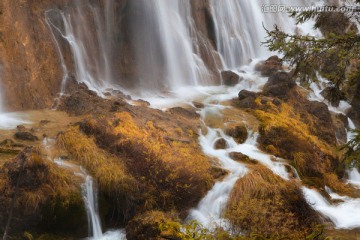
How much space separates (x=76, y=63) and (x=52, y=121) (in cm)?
412

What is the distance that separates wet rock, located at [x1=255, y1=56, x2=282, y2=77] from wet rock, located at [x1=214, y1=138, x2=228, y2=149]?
30.5 ft

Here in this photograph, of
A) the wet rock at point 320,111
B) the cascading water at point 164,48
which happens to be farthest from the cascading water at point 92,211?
the wet rock at point 320,111

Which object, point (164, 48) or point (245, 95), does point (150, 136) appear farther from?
point (164, 48)

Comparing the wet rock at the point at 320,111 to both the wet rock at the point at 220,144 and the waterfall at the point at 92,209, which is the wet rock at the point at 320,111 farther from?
the waterfall at the point at 92,209

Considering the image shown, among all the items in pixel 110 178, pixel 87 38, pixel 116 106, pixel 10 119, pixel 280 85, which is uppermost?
pixel 87 38

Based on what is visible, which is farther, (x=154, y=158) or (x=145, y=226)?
(x=154, y=158)

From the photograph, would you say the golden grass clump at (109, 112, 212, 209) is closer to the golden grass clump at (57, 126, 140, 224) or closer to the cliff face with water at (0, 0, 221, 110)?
the golden grass clump at (57, 126, 140, 224)

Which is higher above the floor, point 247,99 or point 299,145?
point 247,99

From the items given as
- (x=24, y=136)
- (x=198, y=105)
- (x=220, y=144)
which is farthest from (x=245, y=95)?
(x=24, y=136)

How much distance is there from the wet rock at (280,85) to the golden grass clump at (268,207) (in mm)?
6989

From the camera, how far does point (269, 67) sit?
21094 millimetres

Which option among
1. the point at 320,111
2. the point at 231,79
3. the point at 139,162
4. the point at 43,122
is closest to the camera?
the point at 139,162

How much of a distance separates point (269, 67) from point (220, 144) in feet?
33.4

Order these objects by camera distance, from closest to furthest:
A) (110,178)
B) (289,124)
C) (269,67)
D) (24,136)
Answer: (110,178), (24,136), (289,124), (269,67)
